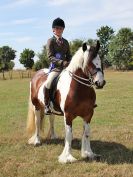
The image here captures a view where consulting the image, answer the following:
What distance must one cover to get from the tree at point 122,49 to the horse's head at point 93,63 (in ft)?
270

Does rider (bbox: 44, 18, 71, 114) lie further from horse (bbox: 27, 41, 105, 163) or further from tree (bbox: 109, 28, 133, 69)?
tree (bbox: 109, 28, 133, 69)

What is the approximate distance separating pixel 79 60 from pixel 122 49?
86901 mm

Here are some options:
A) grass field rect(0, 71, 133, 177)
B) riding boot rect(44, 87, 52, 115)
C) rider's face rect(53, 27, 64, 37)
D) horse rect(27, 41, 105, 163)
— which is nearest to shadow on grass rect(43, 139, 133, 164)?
grass field rect(0, 71, 133, 177)

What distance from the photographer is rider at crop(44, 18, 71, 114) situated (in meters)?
→ 8.30

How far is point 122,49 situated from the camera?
92.9m

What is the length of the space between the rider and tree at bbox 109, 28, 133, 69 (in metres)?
81.1

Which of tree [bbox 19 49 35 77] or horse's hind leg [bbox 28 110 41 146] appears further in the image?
tree [bbox 19 49 35 77]

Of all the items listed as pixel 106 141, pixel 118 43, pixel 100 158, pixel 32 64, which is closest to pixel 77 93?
pixel 100 158

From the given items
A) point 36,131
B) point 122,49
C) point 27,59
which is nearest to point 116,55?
point 122,49

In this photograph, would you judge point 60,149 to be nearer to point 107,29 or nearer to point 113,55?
point 113,55

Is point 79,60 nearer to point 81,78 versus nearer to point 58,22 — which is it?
point 81,78

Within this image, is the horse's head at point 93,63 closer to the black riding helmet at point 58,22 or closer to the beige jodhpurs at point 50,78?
the beige jodhpurs at point 50,78

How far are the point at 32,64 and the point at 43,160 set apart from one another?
269ft

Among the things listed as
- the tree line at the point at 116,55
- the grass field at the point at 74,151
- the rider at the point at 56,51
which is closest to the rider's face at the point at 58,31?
the rider at the point at 56,51
